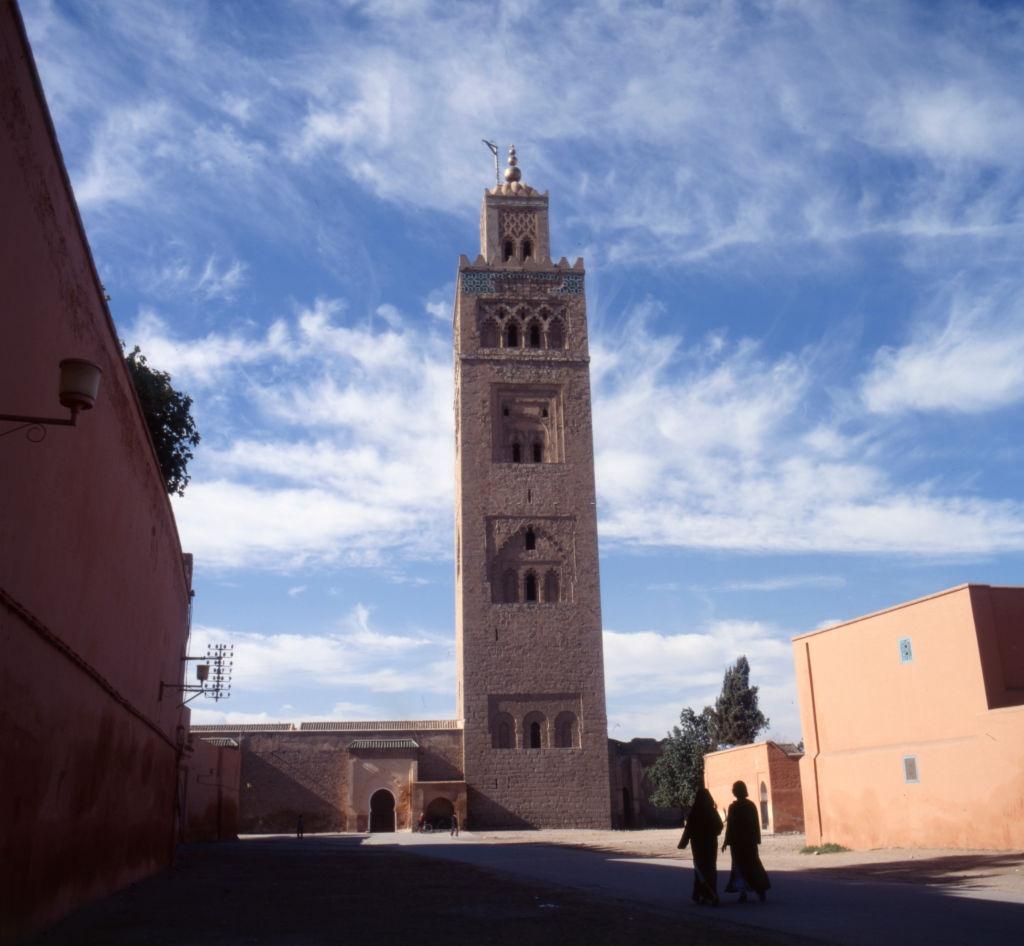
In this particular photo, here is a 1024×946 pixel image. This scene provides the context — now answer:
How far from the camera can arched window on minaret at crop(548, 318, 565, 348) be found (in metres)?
36.7

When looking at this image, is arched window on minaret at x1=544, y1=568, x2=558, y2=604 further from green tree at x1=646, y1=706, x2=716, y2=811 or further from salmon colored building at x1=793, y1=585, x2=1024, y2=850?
salmon colored building at x1=793, y1=585, x2=1024, y2=850

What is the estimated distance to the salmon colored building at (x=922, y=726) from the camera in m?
13.4

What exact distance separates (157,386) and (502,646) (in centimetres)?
1510

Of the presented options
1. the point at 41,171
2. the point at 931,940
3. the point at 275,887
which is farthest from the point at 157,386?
the point at 931,940

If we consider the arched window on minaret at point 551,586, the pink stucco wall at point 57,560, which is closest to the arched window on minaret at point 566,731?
the arched window on minaret at point 551,586

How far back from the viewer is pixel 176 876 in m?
13.5

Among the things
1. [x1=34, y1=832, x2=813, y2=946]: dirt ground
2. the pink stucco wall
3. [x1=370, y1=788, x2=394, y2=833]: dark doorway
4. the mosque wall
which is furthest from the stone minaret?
the pink stucco wall

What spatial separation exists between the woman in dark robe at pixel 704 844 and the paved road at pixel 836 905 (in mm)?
158

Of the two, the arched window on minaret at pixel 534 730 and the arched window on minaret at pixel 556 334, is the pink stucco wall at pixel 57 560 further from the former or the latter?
the arched window on minaret at pixel 556 334

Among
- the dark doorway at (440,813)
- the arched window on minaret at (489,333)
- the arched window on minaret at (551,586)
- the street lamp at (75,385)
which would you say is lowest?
the dark doorway at (440,813)

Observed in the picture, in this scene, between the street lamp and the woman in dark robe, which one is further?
the woman in dark robe

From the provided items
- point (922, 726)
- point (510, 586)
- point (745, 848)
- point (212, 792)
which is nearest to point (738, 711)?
point (510, 586)

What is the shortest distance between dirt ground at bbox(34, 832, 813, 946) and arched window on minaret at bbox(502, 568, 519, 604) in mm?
20199

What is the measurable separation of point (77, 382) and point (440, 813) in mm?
28611
